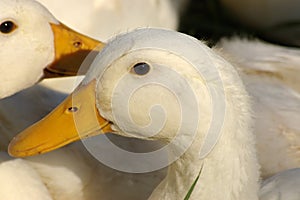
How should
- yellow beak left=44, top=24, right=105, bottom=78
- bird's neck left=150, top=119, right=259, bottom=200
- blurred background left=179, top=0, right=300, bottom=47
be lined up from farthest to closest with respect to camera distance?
1. blurred background left=179, top=0, right=300, bottom=47
2. yellow beak left=44, top=24, right=105, bottom=78
3. bird's neck left=150, top=119, right=259, bottom=200

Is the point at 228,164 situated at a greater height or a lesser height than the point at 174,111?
lesser

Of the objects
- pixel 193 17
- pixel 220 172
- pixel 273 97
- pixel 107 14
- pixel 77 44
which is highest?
pixel 77 44

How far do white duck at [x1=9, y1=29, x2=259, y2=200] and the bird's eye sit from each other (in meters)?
0.32

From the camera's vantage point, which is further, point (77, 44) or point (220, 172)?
point (77, 44)

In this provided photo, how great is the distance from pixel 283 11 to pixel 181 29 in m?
0.54

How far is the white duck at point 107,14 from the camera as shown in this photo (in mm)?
3789

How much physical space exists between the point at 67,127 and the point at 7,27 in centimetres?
Result: 41

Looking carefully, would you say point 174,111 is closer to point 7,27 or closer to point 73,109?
point 73,109

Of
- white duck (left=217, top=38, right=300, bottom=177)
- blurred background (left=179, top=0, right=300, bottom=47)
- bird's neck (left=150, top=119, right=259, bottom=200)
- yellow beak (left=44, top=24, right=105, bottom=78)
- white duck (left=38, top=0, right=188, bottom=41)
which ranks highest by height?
yellow beak (left=44, top=24, right=105, bottom=78)

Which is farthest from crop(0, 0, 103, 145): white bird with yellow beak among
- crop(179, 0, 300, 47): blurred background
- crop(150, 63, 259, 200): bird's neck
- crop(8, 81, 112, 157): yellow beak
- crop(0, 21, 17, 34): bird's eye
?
crop(179, 0, 300, 47): blurred background

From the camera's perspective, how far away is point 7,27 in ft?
9.75

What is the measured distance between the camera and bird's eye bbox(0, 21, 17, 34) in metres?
2.96

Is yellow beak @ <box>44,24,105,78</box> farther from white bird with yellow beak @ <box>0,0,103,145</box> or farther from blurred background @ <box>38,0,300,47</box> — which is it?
blurred background @ <box>38,0,300,47</box>

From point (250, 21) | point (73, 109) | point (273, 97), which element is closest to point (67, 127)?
point (73, 109)
